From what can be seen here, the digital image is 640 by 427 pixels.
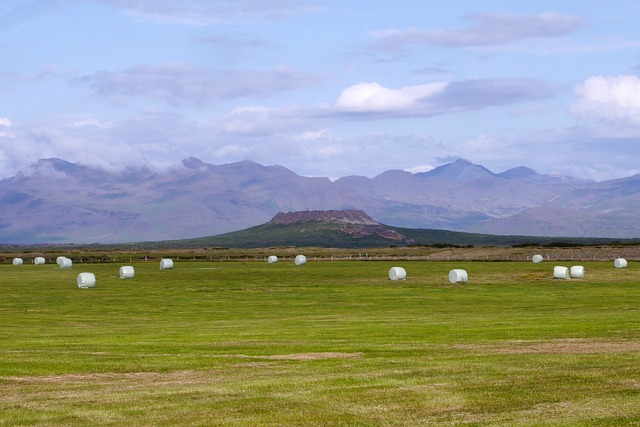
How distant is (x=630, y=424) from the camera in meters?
17.4

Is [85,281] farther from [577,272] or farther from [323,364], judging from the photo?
[323,364]

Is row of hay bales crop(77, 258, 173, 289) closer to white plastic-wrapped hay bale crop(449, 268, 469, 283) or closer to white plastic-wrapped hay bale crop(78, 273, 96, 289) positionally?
white plastic-wrapped hay bale crop(78, 273, 96, 289)

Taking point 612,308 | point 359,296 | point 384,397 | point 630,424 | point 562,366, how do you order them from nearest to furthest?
point 630,424 → point 384,397 → point 562,366 → point 612,308 → point 359,296

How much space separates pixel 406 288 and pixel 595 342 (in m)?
48.6

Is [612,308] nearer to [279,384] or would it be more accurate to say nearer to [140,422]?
[279,384]

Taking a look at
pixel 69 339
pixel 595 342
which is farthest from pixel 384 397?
pixel 69 339

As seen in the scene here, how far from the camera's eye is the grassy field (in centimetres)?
1914

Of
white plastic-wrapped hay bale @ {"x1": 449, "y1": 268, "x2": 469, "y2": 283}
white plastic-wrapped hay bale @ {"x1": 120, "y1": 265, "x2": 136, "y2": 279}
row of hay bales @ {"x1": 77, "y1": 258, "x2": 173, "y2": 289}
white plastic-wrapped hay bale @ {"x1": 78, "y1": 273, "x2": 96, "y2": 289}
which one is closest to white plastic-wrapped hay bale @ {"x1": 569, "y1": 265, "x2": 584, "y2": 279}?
white plastic-wrapped hay bale @ {"x1": 449, "y1": 268, "x2": 469, "y2": 283}

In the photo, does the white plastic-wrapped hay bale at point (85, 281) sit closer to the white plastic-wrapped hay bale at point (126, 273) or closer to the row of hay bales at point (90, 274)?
the row of hay bales at point (90, 274)

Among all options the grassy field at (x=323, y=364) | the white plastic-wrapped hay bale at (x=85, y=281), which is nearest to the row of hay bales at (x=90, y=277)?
the white plastic-wrapped hay bale at (x=85, y=281)

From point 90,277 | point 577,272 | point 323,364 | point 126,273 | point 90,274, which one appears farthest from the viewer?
point 126,273

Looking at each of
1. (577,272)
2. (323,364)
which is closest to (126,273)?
(577,272)

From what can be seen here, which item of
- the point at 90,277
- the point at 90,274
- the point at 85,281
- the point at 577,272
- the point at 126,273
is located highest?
the point at 90,274

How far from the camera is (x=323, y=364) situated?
26.8 metres
